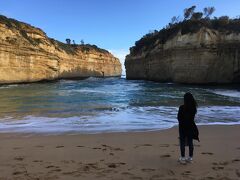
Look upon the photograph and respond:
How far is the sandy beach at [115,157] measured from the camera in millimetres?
5844

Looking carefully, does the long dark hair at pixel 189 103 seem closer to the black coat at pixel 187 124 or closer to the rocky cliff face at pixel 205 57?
the black coat at pixel 187 124

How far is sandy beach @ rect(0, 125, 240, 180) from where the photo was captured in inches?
230

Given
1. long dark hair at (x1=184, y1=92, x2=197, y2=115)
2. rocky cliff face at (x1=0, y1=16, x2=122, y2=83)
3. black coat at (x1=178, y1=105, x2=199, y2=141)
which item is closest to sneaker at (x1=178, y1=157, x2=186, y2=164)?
black coat at (x1=178, y1=105, x2=199, y2=141)

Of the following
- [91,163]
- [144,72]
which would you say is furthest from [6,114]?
[144,72]

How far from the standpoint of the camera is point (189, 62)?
44.4 meters

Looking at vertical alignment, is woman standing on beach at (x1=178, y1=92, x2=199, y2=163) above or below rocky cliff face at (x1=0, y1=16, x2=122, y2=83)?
below

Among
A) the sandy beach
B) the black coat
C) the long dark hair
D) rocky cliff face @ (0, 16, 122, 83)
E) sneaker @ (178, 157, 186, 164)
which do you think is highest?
rocky cliff face @ (0, 16, 122, 83)

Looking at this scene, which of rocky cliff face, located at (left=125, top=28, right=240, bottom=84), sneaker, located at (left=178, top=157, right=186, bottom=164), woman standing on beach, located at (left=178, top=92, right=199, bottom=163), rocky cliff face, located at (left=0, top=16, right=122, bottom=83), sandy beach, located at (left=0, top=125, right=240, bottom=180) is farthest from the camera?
rocky cliff face, located at (left=0, top=16, right=122, bottom=83)

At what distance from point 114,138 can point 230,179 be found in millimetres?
4080

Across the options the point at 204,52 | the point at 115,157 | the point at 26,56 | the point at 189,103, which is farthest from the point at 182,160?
the point at 26,56

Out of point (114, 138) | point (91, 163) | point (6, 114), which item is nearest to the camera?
point (91, 163)

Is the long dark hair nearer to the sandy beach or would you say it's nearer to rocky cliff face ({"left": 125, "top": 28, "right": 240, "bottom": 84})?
the sandy beach

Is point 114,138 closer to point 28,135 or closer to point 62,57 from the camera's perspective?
point 28,135

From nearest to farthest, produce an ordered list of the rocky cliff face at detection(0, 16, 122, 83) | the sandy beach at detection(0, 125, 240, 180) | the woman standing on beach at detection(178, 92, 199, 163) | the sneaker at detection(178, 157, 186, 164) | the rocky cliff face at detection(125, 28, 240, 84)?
the sandy beach at detection(0, 125, 240, 180) → the sneaker at detection(178, 157, 186, 164) → the woman standing on beach at detection(178, 92, 199, 163) → the rocky cliff face at detection(125, 28, 240, 84) → the rocky cliff face at detection(0, 16, 122, 83)
